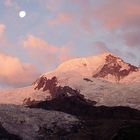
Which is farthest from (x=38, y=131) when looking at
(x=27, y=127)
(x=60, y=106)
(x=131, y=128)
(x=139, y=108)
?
(x=139, y=108)

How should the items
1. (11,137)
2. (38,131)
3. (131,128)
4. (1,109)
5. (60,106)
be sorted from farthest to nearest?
(60,106), (1,109), (38,131), (11,137), (131,128)

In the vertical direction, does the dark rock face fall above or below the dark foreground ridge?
below

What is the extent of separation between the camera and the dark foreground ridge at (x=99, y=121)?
4980 inches

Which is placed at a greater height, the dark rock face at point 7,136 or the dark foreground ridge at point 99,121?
the dark foreground ridge at point 99,121

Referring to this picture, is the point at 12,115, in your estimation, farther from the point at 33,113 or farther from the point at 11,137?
the point at 11,137

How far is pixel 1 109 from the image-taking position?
16262 centimetres

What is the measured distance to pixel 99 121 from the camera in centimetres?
16375

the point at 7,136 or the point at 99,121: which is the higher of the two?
the point at 99,121

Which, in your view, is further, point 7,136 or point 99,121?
point 99,121

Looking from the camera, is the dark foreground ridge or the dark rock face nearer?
the dark foreground ridge

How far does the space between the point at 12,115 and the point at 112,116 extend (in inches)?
1469

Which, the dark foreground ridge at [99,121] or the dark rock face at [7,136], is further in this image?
the dark rock face at [7,136]

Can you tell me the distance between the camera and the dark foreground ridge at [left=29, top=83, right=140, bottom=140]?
126m

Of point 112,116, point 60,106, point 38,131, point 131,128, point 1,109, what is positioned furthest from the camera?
point 60,106
